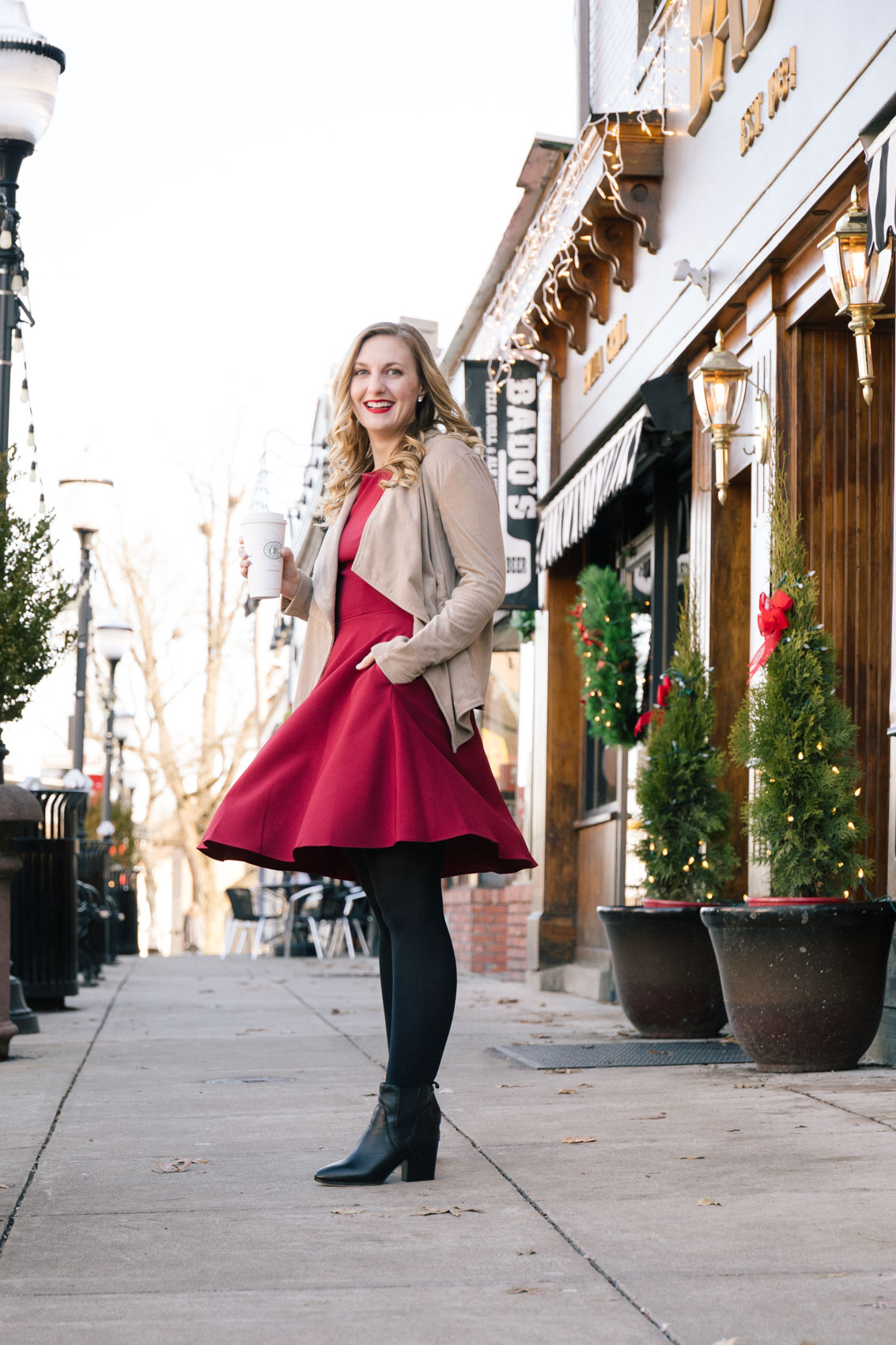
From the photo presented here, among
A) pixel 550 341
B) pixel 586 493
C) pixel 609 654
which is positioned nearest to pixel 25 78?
pixel 586 493

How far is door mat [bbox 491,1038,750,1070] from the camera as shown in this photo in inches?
251

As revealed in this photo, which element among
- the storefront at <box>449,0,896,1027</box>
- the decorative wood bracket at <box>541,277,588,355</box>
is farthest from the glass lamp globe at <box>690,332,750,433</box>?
the decorative wood bracket at <box>541,277,588,355</box>

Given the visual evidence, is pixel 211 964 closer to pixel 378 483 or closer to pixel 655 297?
pixel 655 297

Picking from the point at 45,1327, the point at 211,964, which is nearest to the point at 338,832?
the point at 45,1327

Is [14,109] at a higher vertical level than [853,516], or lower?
higher

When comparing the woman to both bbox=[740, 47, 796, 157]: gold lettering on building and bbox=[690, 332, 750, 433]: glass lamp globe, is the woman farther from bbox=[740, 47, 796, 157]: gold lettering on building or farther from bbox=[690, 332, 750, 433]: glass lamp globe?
bbox=[740, 47, 796, 157]: gold lettering on building

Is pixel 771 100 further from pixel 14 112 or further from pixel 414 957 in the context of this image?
pixel 414 957

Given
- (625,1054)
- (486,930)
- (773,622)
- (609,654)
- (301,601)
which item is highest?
(609,654)

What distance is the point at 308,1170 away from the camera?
152 inches

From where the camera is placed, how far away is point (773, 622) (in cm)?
630

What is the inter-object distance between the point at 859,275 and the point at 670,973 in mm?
3247

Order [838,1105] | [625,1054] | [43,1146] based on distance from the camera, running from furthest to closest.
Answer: [625,1054] → [838,1105] → [43,1146]

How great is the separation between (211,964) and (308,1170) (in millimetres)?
15432

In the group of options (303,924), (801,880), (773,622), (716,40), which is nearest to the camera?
(801,880)
